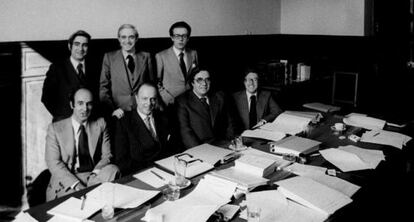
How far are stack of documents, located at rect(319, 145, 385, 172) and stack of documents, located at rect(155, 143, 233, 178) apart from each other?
708 millimetres

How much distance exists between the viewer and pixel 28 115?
3648 mm

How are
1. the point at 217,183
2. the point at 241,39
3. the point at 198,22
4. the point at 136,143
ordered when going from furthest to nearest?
the point at 241,39 → the point at 198,22 → the point at 136,143 → the point at 217,183

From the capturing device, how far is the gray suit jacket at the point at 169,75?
4.39m

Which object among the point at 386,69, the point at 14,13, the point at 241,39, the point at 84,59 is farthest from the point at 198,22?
the point at 386,69

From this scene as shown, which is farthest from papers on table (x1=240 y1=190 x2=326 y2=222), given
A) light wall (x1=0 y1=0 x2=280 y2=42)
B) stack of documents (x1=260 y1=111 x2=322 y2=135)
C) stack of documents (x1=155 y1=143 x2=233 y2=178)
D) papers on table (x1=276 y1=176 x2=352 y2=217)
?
light wall (x1=0 y1=0 x2=280 y2=42)

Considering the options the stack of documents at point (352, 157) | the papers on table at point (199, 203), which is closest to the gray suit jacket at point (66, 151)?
the papers on table at point (199, 203)

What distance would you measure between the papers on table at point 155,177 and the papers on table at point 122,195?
4.9 inches

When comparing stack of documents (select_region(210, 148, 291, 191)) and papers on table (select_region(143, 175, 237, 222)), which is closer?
papers on table (select_region(143, 175, 237, 222))

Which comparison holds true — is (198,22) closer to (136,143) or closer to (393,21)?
(136,143)

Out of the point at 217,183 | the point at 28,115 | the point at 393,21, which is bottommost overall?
the point at 217,183

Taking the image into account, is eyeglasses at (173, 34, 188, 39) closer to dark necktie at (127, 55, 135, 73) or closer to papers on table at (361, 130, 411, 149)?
dark necktie at (127, 55, 135, 73)

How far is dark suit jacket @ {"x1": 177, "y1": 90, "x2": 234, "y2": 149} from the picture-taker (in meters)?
3.77

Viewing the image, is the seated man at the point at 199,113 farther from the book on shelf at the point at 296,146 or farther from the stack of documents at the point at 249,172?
the stack of documents at the point at 249,172

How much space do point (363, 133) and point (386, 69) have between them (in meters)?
4.06
